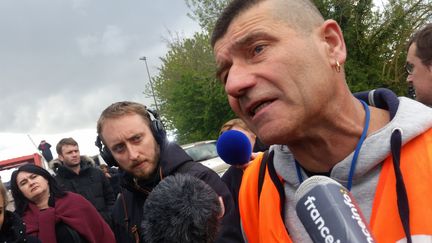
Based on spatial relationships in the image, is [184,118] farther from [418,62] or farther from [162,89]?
[418,62]

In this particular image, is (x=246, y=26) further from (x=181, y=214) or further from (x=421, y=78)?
(x=421, y=78)

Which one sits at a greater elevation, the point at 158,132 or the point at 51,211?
the point at 158,132

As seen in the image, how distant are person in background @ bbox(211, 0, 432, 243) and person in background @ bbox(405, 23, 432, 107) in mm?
1195

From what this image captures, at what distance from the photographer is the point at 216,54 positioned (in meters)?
1.48

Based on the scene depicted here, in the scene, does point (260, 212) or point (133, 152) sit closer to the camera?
point (260, 212)

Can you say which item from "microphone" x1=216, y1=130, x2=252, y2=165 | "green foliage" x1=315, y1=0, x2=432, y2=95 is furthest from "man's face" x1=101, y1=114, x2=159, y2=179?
"green foliage" x1=315, y1=0, x2=432, y2=95

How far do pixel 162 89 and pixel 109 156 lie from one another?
1027 inches

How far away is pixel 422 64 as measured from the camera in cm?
253

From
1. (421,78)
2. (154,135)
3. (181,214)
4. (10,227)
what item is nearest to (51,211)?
(10,227)

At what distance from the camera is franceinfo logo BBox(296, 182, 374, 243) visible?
2.82 ft

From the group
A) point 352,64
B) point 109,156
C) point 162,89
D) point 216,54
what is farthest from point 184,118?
point 216,54

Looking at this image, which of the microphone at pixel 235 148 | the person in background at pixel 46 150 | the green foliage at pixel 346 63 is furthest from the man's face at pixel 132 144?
the green foliage at pixel 346 63

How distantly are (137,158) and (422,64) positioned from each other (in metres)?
1.74

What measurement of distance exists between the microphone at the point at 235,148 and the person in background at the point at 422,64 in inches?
43.0
